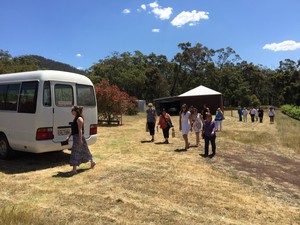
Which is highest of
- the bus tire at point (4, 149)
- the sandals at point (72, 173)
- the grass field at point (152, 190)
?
the bus tire at point (4, 149)

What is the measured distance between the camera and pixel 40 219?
4621mm

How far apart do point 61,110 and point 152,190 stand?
3303mm

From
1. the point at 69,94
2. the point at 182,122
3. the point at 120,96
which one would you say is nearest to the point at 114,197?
the point at 69,94

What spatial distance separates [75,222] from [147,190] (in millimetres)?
1859

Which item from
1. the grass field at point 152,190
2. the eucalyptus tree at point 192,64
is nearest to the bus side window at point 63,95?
the grass field at point 152,190

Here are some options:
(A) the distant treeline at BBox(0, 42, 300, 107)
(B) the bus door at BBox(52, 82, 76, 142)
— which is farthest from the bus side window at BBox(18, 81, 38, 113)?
(A) the distant treeline at BBox(0, 42, 300, 107)

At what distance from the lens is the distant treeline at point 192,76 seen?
59625mm

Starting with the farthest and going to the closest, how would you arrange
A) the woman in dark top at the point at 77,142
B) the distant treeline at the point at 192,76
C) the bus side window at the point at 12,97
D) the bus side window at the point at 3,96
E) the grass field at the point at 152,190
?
the distant treeline at the point at 192,76 < the bus side window at the point at 3,96 < the bus side window at the point at 12,97 < the woman in dark top at the point at 77,142 < the grass field at the point at 152,190

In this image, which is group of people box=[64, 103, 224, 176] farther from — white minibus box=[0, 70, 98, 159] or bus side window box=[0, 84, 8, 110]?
bus side window box=[0, 84, 8, 110]

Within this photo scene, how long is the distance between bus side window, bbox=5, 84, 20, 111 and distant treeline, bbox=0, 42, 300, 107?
43177 mm

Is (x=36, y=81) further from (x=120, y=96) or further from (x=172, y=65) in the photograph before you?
(x=172, y=65)

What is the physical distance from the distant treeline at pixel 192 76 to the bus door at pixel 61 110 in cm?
4364

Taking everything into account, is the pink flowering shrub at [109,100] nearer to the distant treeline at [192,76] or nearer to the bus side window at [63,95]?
the bus side window at [63,95]

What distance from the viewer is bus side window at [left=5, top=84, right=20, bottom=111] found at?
27.4 ft
